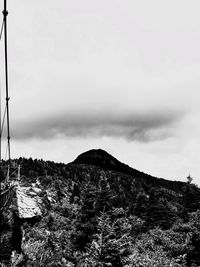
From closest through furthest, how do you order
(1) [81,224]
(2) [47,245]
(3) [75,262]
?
(3) [75,262], (1) [81,224], (2) [47,245]

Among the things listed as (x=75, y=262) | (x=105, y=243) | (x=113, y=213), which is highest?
(x=113, y=213)

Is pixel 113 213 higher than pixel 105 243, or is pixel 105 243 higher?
pixel 113 213

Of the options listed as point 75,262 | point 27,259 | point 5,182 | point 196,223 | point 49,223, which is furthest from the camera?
point 49,223

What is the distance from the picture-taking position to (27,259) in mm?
21656

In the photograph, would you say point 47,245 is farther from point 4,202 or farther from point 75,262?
point 4,202

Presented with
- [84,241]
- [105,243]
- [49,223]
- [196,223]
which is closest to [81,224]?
[84,241]

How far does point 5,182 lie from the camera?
33.1 ft

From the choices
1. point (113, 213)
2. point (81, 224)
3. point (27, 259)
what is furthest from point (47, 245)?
point (27, 259)

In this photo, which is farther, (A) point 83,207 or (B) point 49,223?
(B) point 49,223

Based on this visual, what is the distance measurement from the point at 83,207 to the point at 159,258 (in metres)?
11.4

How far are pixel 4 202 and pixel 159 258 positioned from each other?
16.0 metres

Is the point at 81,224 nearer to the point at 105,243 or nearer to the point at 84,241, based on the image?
the point at 84,241

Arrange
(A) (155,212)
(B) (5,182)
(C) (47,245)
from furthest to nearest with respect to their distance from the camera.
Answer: (A) (155,212) < (C) (47,245) < (B) (5,182)

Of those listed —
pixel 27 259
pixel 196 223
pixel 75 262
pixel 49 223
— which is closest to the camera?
pixel 27 259
